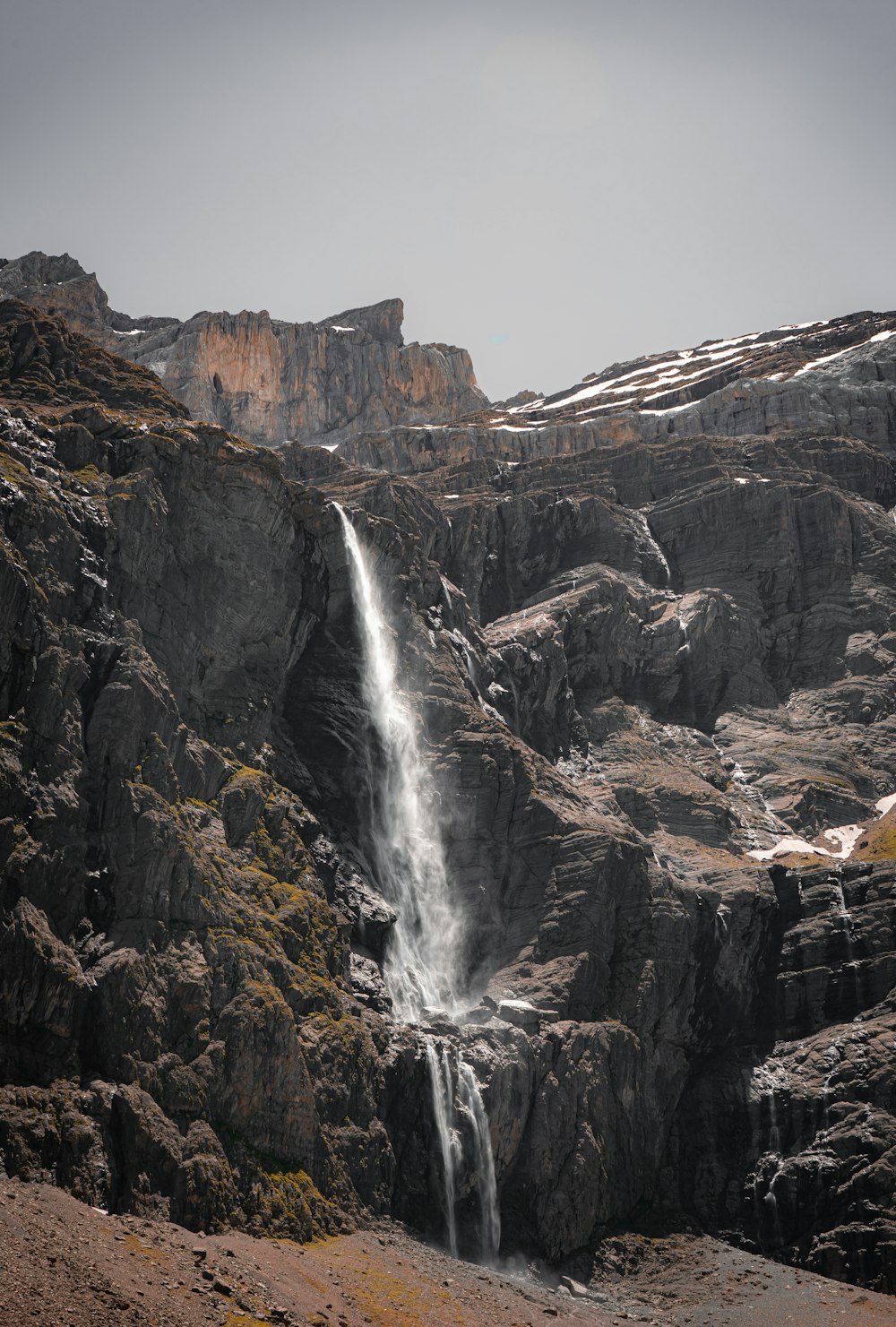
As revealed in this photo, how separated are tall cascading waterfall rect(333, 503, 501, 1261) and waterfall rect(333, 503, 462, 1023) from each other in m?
0.06

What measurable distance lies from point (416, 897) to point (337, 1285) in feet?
99.3

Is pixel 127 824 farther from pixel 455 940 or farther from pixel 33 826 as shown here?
pixel 455 940

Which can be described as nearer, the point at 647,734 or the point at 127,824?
the point at 127,824

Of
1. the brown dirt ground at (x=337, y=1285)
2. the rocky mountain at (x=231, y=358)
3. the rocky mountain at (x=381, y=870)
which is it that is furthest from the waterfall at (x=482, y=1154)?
the rocky mountain at (x=231, y=358)

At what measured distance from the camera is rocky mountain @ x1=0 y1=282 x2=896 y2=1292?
5919cm

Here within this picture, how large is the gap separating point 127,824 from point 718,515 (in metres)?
83.2

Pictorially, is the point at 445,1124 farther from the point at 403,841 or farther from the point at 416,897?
the point at 403,841

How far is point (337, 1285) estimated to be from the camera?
179 feet

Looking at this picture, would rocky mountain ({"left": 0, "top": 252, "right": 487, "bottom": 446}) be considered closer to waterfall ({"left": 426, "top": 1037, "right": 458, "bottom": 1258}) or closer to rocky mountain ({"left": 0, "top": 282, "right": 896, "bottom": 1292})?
rocky mountain ({"left": 0, "top": 282, "right": 896, "bottom": 1292})

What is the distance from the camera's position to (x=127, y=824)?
207 feet

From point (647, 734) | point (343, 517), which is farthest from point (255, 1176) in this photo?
point (647, 734)

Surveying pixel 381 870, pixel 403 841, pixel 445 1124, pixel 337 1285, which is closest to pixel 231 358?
pixel 403 841

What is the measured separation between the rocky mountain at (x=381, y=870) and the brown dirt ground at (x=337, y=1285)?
6.84 feet

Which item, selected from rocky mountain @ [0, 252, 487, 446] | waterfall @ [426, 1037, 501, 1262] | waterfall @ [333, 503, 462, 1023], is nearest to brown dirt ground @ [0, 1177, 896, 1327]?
waterfall @ [426, 1037, 501, 1262]
